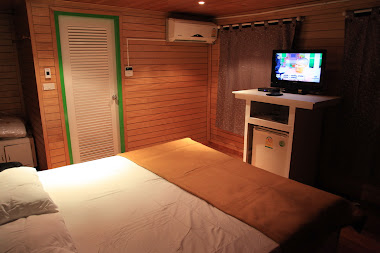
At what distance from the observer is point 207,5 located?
11.7 feet

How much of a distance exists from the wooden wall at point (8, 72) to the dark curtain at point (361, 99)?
4.57 metres

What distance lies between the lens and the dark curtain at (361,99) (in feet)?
9.37

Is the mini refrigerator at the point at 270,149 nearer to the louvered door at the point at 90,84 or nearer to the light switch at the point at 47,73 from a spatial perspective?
the louvered door at the point at 90,84

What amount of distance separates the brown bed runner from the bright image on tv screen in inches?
57.2

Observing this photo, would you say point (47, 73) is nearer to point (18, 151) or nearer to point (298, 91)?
point (18, 151)

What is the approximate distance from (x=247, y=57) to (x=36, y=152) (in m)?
3.33

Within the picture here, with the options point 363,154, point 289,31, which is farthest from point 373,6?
point 363,154

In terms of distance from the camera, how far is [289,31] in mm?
3520

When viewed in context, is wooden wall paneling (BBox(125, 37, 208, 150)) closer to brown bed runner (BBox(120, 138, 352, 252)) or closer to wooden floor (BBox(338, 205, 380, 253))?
brown bed runner (BBox(120, 138, 352, 252))

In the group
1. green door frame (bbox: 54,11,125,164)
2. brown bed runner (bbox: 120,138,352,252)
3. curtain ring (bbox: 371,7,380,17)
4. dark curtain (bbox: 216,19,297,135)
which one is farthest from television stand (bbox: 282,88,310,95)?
green door frame (bbox: 54,11,125,164)

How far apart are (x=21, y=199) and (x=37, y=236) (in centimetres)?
36

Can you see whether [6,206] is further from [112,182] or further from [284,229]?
[284,229]

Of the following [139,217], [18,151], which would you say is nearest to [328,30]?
[139,217]

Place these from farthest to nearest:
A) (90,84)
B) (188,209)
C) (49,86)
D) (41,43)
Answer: (90,84)
(49,86)
(41,43)
(188,209)
